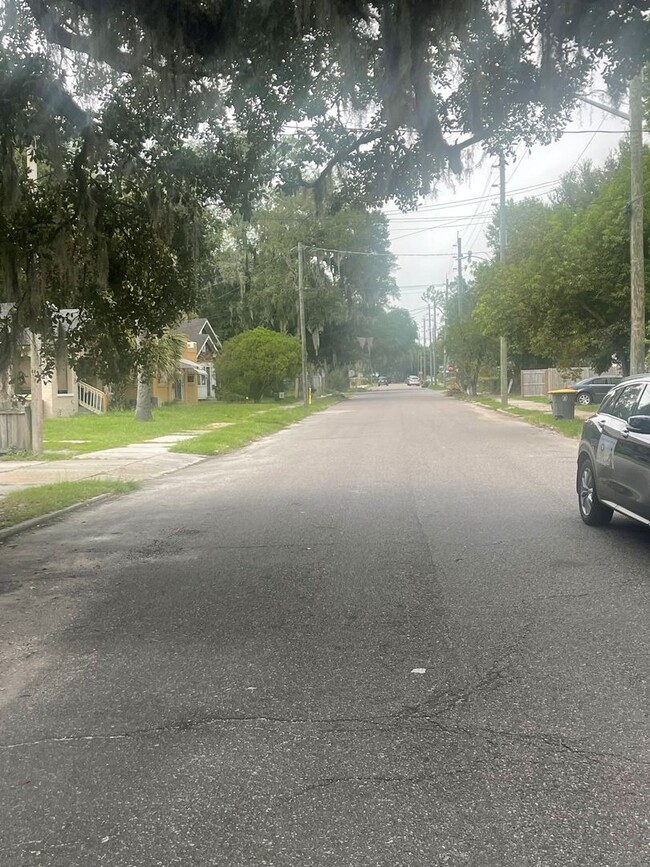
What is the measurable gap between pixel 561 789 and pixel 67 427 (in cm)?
2760

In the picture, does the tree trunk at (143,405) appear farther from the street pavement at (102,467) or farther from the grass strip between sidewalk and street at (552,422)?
the grass strip between sidewalk and street at (552,422)

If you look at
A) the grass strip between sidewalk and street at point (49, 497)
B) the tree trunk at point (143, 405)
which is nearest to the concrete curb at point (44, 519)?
the grass strip between sidewalk and street at point (49, 497)

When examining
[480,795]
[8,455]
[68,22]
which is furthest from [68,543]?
[8,455]

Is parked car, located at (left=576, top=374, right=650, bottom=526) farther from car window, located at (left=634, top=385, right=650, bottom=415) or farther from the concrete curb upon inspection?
the concrete curb

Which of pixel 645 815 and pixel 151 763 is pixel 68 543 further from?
pixel 645 815

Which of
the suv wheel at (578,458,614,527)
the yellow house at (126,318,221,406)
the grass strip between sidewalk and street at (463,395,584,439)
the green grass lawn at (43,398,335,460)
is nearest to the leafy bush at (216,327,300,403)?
the yellow house at (126,318,221,406)

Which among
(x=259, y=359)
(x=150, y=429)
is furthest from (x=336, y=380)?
(x=150, y=429)

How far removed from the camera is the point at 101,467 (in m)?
17.6

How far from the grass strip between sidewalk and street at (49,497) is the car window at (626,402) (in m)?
7.15

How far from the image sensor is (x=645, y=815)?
11.1 ft

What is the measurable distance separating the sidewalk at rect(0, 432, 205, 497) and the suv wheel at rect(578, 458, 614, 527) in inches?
334

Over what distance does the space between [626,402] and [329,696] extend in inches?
232

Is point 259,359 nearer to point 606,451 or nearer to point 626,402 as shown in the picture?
point 626,402

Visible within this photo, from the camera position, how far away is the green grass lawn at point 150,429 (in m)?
22.1
